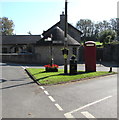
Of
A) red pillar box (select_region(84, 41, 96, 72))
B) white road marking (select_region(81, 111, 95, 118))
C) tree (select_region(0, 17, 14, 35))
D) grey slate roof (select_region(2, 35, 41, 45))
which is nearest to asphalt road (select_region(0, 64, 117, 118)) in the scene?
white road marking (select_region(81, 111, 95, 118))

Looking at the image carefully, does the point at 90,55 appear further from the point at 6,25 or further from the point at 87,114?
the point at 6,25

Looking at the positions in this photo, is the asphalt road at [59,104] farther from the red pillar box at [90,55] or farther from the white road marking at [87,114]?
the red pillar box at [90,55]

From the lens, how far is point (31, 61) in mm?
26531

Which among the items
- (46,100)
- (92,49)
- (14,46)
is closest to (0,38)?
(14,46)

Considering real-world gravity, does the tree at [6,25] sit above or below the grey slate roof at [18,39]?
above

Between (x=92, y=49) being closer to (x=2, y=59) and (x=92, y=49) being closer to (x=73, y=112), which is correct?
(x=73, y=112)

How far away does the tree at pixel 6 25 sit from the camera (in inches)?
2798

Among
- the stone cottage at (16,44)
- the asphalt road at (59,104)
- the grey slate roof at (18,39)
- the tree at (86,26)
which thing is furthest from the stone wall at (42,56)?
the tree at (86,26)

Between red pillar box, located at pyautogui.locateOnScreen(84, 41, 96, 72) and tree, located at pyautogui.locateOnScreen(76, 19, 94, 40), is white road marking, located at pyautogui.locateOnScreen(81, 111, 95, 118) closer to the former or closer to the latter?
red pillar box, located at pyautogui.locateOnScreen(84, 41, 96, 72)

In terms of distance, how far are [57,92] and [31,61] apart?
60.5ft

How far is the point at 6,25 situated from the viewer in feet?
234

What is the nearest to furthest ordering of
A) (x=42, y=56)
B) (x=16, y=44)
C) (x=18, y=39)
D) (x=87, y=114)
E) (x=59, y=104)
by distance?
1. (x=87, y=114)
2. (x=59, y=104)
3. (x=42, y=56)
4. (x=16, y=44)
5. (x=18, y=39)

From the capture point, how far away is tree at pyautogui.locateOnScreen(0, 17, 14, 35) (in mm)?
71062

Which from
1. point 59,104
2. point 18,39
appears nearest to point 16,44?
point 18,39
